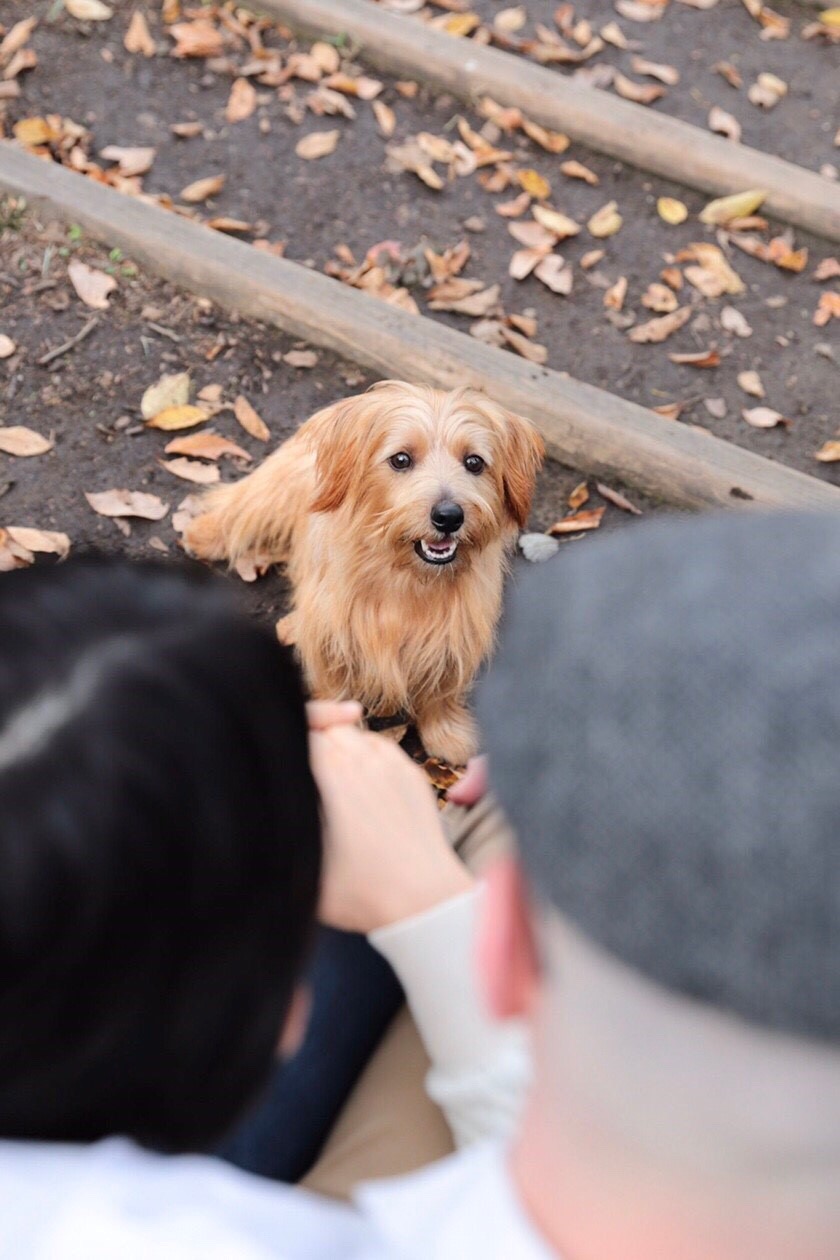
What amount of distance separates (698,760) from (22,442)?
3.01 m

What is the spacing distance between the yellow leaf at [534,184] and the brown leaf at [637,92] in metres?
0.62

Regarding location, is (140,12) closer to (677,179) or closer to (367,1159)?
(677,179)

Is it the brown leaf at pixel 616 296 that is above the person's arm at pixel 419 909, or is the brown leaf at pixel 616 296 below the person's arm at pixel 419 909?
below

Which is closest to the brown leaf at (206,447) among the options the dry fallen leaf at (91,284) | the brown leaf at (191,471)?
the brown leaf at (191,471)

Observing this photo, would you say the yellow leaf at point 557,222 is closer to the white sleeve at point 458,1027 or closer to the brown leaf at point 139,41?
the brown leaf at point 139,41

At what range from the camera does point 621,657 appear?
0.61 m

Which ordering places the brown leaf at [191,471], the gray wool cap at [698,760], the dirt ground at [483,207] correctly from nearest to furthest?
1. the gray wool cap at [698,760]
2. the brown leaf at [191,471]
3. the dirt ground at [483,207]

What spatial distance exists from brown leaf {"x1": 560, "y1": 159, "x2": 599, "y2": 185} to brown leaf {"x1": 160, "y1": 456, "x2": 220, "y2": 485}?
75.8 inches

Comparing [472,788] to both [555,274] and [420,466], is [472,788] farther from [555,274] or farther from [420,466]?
[555,274]

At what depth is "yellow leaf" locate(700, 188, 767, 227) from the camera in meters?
4.05

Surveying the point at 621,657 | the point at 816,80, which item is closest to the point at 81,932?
the point at 621,657

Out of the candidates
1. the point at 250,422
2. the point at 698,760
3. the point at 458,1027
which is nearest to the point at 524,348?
the point at 250,422

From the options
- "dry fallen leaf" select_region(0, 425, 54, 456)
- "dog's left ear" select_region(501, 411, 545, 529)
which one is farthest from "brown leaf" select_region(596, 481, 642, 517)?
"dry fallen leaf" select_region(0, 425, 54, 456)

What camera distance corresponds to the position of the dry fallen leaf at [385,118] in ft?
13.9
